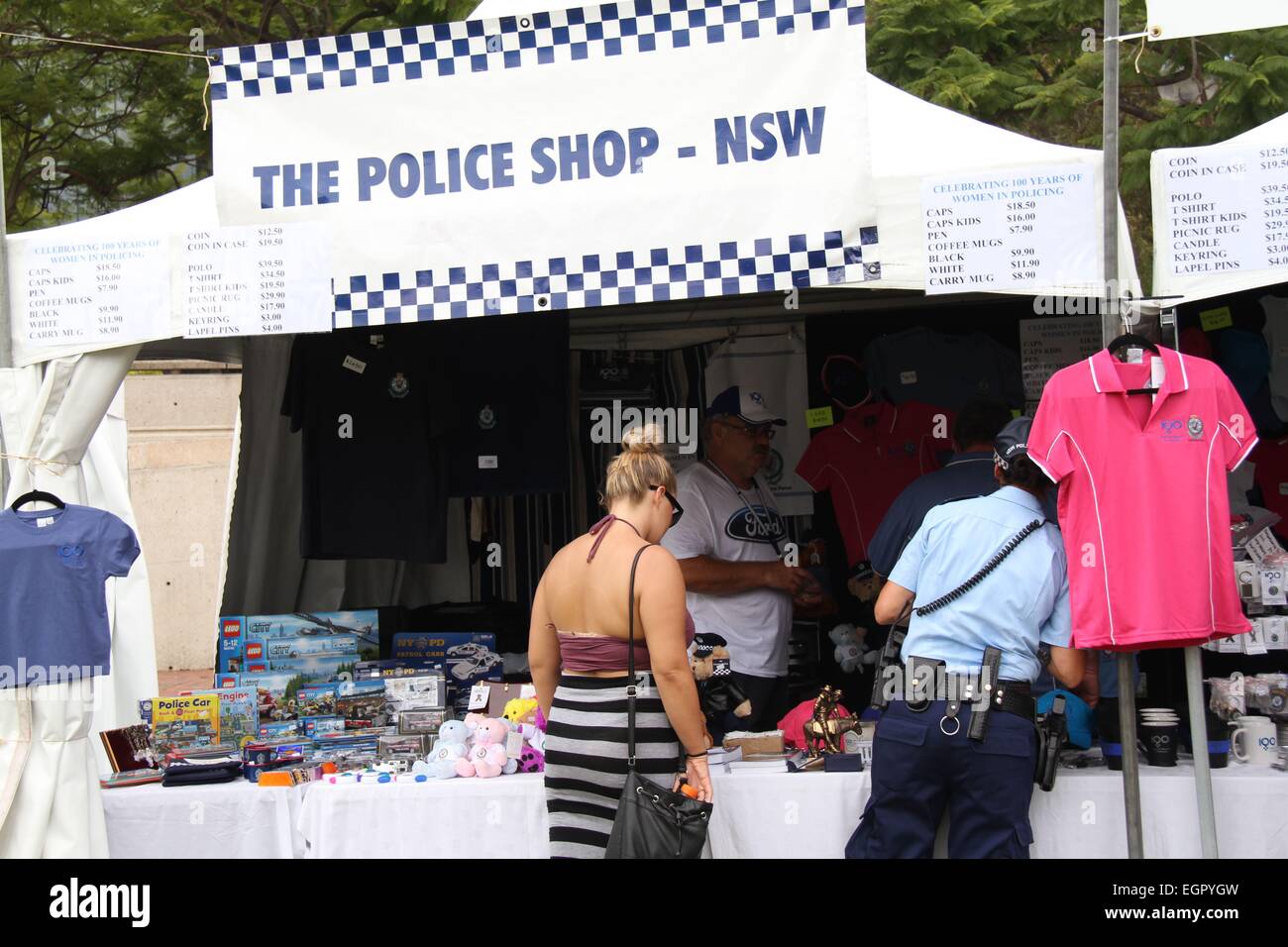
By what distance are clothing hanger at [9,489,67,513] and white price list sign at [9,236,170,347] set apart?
1.64 ft

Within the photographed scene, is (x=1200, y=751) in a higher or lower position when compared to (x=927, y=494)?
lower

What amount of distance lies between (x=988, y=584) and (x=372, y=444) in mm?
3114

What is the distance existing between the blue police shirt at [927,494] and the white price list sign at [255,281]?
1891 mm

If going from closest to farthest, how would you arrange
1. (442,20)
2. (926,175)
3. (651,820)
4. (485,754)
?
(651,820)
(926,175)
(485,754)
(442,20)

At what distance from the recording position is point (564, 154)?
405cm

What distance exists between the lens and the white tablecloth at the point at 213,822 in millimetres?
4125

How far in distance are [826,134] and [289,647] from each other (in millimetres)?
2773

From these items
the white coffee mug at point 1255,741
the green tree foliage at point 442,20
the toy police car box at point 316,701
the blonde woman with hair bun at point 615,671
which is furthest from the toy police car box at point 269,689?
the green tree foliage at point 442,20

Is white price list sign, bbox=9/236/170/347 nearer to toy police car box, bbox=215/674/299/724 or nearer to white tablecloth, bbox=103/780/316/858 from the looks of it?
toy police car box, bbox=215/674/299/724

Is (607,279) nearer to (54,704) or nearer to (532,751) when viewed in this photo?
(532,751)

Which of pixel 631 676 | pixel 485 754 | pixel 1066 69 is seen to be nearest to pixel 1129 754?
pixel 631 676

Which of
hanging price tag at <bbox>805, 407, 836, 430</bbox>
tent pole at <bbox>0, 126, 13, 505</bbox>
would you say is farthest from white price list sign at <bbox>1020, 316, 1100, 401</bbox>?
tent pole at <bbox>0, 126, 13, 505</bbox>
